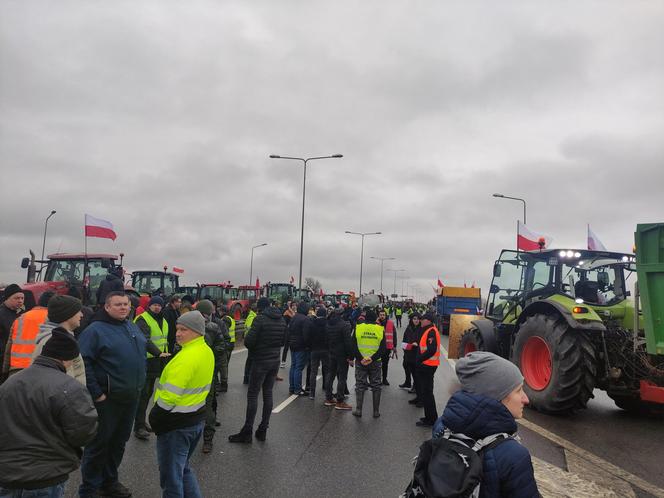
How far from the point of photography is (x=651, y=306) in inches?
209

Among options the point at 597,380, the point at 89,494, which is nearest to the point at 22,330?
the point at 89,494

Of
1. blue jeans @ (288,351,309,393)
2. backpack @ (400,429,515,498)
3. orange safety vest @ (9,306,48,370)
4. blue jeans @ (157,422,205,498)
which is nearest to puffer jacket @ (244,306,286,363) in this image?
orange safety vest @ (9,306,48,370)

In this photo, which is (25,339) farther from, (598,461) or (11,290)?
(598,461)

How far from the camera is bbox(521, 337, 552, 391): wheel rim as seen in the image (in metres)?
8.55

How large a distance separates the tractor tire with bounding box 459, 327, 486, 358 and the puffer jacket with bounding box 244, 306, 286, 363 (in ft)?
17.4

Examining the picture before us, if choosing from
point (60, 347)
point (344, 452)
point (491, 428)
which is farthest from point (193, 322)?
point (344, 452)

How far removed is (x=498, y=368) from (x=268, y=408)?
476 centimetres

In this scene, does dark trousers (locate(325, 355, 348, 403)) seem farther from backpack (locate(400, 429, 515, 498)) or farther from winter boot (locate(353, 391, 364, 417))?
backpack (locate(400, 429, 515, 498))

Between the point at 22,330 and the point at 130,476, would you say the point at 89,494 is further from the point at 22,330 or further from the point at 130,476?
the point at 22,330

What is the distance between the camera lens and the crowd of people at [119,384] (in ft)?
8.72

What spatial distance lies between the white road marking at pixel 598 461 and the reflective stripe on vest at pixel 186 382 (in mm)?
4509

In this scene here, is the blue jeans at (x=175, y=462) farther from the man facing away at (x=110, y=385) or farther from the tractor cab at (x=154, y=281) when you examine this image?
the tractor cab at (x=154, y=281)

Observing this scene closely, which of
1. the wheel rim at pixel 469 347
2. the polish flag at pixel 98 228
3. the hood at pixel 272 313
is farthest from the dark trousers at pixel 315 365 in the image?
the polish flag at pixel 98 228

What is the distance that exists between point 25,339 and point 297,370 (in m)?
5.76
